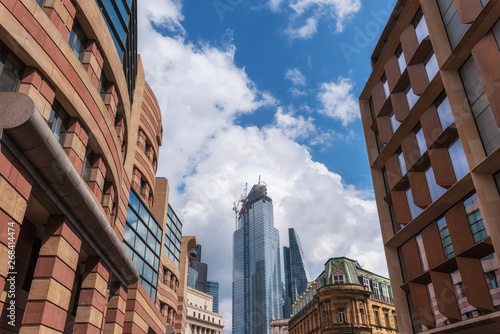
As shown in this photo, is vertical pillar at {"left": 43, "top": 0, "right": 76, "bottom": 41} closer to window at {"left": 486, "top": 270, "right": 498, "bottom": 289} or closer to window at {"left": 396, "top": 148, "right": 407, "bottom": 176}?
window at {"left": 486, "top": 270, "right": 498, "bottom": 289}

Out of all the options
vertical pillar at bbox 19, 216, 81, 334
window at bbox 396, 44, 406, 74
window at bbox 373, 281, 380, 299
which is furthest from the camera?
window at bbox 373, 281, 380, 299

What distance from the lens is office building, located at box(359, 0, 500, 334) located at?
18000 mm

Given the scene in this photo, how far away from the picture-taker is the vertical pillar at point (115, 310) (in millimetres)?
22297

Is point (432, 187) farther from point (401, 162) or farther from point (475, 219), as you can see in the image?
point (401, 162)

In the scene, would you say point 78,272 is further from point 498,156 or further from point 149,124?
point 498,156

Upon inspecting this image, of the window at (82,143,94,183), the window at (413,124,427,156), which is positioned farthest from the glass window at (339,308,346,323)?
the window at (82,143,94,183)

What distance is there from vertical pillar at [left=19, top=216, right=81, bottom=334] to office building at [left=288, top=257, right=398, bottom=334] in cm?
4436

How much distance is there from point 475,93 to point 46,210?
20.9m

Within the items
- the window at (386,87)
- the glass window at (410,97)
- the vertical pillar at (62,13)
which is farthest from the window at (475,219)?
the vertical pillar at (62,13)

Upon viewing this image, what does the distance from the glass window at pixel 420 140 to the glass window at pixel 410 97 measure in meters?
1.60

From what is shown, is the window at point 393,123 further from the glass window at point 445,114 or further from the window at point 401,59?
the glass window at point 445,114

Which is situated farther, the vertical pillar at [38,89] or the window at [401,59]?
the window at [401,59]

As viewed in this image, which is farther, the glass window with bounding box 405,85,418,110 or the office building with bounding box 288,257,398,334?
the office building with bounding box 288,257,398,334

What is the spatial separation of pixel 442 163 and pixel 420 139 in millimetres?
3781
